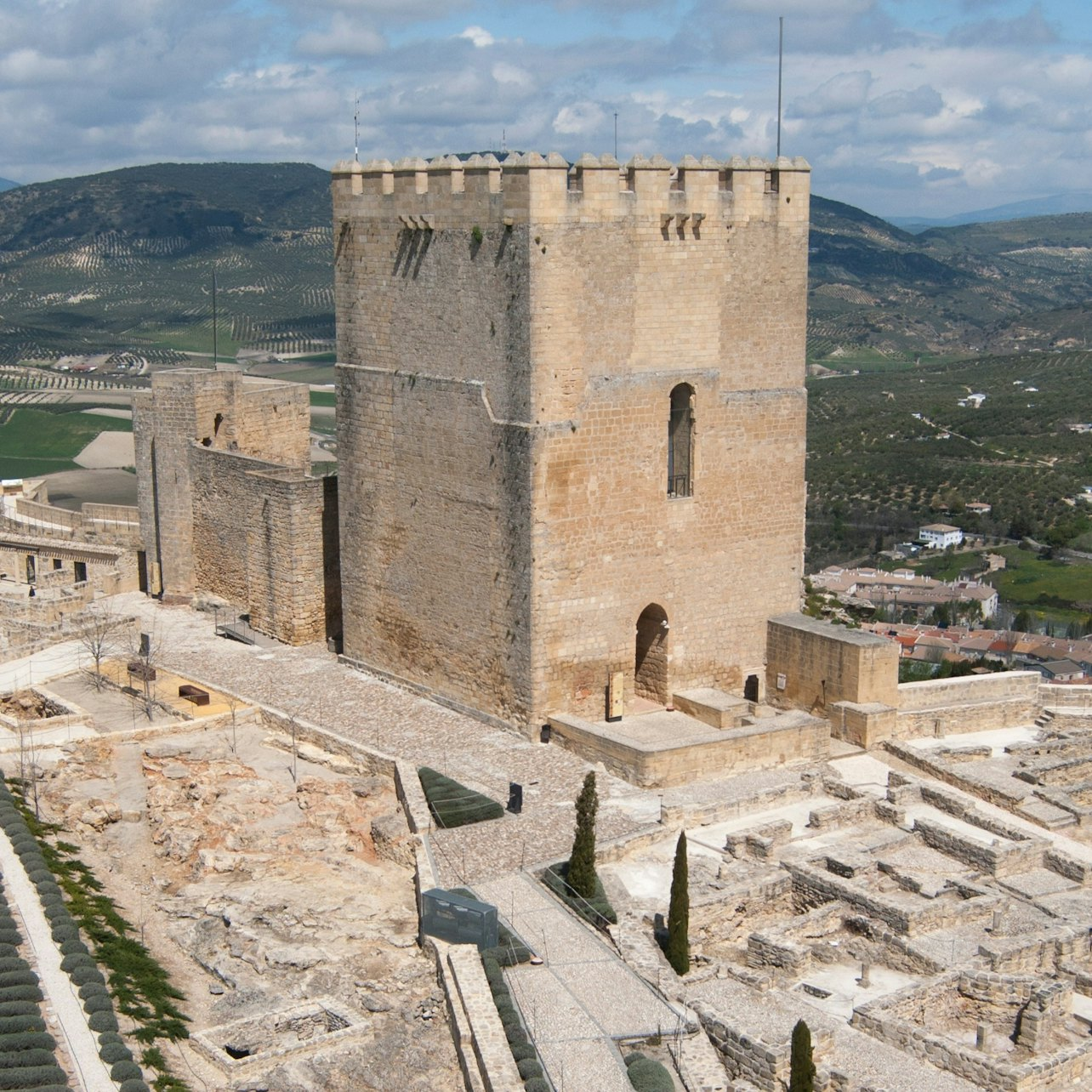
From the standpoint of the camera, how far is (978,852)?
17.8m

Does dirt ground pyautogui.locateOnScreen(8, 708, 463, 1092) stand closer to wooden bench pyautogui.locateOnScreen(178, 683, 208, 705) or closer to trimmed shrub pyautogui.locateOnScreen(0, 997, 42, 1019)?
wooden bench pyautogui.locateOnScreen(178, 683, 208, 705)

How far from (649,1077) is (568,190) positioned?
10.9m

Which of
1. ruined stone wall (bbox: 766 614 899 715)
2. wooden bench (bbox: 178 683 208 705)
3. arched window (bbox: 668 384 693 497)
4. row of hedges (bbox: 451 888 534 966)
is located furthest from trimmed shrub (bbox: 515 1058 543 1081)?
wooden bench (bbox: 178 683 208 705)

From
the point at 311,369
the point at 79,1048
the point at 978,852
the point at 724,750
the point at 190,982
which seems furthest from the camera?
the point at 311,369

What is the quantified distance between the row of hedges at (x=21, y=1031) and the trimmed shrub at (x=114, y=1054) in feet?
1.19

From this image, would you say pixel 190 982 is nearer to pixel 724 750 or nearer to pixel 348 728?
pixel 348 728

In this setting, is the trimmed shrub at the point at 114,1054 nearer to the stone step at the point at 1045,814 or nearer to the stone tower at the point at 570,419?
the stone tower at the point at 570,419

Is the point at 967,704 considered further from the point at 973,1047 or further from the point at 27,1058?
the point at 27,1058

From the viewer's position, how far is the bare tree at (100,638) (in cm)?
2344

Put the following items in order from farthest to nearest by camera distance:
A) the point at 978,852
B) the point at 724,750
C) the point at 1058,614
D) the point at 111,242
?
the point at 111,242 < the point at 1058,614 < the point at 724,750 < the point at 978,852

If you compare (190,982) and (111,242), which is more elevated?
(111,242)

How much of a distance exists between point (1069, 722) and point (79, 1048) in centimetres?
1547

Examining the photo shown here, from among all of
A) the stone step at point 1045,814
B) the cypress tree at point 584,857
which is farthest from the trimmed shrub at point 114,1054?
the stone step at point 1045,814

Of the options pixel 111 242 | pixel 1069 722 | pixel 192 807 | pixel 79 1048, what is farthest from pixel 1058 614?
pixel 111 242
